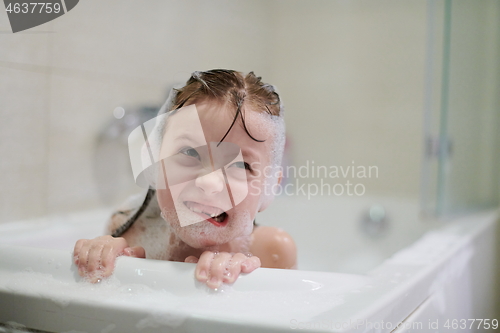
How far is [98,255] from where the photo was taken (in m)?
0.54

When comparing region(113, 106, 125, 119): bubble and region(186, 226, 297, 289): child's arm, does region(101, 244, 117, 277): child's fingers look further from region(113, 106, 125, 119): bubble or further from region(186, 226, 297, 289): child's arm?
region(113, 106, 125, 119): bubble

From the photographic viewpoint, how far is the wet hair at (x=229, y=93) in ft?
1.90

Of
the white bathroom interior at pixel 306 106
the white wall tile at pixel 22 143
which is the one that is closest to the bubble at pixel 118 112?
the white bathroom interior at pixel 306 106

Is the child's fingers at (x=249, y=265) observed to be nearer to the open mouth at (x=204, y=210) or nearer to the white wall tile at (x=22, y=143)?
the open mouth at (x=204, y=210)

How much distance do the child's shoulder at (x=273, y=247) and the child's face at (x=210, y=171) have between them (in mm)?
88

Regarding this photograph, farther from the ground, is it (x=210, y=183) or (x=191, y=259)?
(x=210, y=183)

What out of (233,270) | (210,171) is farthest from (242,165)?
(233,270)

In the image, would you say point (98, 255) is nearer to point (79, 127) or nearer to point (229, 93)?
point (229, 93)

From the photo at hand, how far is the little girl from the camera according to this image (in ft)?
1.78

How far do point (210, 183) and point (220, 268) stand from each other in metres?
0.11

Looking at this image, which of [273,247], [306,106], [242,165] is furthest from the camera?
[306,106]

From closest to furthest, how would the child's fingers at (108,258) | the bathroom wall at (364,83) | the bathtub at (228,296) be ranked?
1. the bathtub at (228,296)
2. the child's fingers at (108,258)
3. the bathroom wall at (364,83)

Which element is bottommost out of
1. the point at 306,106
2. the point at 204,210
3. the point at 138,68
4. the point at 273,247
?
the point at 273,247

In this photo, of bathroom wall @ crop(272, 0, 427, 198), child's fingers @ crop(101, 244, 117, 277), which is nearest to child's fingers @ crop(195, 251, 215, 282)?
child's fingers @ crop(101, 244, 117, 277)
